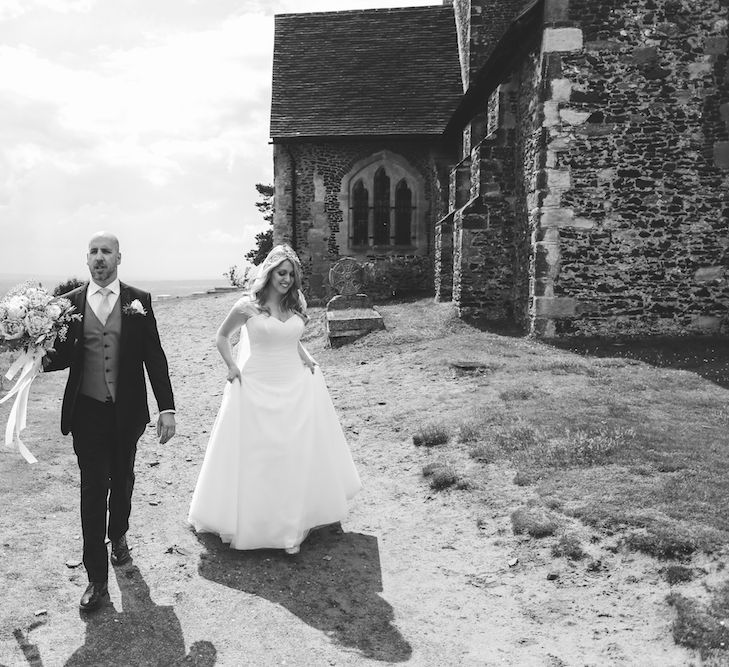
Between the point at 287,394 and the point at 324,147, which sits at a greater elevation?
the point at 324,147

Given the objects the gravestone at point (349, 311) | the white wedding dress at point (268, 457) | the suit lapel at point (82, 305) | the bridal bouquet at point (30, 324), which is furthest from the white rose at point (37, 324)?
the gravestone at point (349, 311)

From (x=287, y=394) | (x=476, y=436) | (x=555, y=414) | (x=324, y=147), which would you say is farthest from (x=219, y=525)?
(x=324, y=147)

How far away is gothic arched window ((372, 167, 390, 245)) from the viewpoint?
21.5 m

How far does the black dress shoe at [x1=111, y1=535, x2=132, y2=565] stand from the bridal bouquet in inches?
36.0

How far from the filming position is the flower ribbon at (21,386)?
409cm

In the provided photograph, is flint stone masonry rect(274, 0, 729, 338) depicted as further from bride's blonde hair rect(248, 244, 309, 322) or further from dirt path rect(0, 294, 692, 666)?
bride's blonde hair rect(248, 244, 309, 322)

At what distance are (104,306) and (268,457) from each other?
1589 mm

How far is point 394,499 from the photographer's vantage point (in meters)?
6.12

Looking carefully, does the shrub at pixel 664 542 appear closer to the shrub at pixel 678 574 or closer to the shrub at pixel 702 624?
the shrub at pixel 678 574

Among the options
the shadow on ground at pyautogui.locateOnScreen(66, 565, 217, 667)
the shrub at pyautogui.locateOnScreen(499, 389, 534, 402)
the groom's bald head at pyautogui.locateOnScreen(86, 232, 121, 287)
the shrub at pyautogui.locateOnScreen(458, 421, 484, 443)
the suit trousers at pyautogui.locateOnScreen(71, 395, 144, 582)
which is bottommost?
the shadow on ground at pyautogui.locateOnScreen(66, 565, 217, 667)

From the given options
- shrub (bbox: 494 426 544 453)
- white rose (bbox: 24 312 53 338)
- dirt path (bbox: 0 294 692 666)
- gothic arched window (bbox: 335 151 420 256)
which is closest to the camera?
dirt path (bbox: 0 294 692 666)

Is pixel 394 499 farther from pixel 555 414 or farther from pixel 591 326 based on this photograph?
pixel 591 326

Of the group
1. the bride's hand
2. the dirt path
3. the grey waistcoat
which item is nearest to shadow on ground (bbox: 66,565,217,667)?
the dirt path

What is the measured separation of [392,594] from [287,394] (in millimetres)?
1620
